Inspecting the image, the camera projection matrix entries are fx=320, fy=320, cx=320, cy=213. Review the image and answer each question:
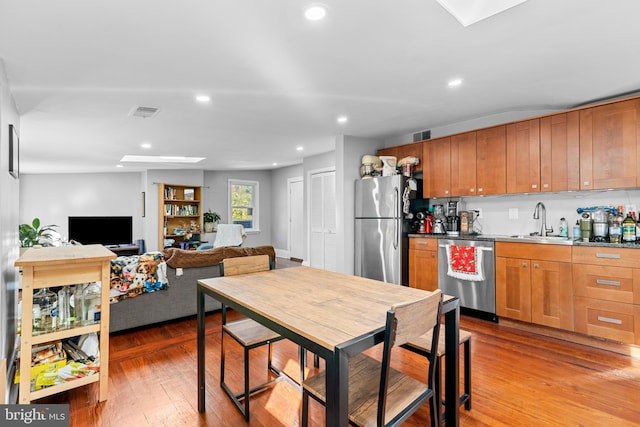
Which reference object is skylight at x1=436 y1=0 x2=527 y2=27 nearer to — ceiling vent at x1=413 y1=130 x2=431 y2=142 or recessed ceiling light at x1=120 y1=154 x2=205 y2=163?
ceiling vent at x1=413 y1=130 x2=431 y2=142

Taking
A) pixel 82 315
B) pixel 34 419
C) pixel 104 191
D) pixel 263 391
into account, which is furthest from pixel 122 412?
pixel 104 191

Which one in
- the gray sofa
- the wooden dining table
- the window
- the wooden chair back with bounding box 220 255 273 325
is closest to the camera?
the wooden dining table

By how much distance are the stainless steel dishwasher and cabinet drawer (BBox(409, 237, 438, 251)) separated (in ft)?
0.24

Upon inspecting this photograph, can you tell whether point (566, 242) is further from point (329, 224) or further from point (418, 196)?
point (329, 224)

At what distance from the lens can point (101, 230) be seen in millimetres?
7332

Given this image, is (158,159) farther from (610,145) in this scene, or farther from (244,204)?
(610,145)

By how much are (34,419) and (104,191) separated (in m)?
7.33

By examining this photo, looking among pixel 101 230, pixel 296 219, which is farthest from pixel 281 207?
pixel 101 230

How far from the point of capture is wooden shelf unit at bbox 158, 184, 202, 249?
726 centimetres

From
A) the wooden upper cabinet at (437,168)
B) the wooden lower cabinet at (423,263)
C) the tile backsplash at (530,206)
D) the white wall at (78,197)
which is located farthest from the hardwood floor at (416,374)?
the white wall at (78,197)

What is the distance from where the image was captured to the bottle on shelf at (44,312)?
1988mm

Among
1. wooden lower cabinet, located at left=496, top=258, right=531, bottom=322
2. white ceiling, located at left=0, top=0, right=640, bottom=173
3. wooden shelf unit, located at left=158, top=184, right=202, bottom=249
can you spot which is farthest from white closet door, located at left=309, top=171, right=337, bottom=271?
wooden lower cabinet, located at left=496, top=258, right=531, bottom=322

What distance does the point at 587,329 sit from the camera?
2.89 meters

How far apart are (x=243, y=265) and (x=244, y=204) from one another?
675 cm
